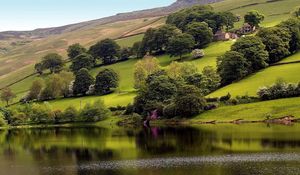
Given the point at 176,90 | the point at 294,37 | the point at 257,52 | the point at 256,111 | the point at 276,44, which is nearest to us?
the point at 256,111

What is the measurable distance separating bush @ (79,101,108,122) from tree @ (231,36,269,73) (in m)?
50.6

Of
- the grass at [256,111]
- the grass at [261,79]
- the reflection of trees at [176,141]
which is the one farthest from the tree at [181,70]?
the reflection of trees at [176,141]

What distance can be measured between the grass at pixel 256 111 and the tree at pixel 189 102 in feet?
8.75

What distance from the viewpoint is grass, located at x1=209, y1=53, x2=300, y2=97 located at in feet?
476

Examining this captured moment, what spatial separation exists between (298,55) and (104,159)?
104 meters

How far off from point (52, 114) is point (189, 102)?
203 feet

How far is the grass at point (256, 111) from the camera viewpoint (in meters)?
124

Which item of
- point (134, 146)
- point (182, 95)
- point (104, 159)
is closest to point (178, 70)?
point (182, 95)

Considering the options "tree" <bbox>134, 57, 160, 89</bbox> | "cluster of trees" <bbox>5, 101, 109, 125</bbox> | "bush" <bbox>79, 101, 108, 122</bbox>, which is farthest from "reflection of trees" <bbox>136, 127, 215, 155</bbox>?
"tree" <bbox>134, 57, 160, 89</bbox>

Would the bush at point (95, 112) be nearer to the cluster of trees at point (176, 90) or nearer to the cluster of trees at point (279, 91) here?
the cluster of trees at point (176, 90)

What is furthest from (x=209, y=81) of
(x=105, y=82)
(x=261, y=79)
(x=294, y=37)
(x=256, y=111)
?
(x=105, y=82)

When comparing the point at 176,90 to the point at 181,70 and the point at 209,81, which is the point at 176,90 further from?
the point at 181,70

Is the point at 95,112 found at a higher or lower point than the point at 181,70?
lower

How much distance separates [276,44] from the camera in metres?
171
